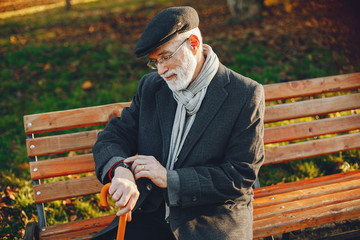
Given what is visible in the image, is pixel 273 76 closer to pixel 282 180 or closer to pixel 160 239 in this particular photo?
pixel 282 180

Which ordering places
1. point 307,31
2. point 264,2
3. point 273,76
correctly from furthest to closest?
point 264,2
point 307,31
point 273,76

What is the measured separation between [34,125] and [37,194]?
1.98 feet

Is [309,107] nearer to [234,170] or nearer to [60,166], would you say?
[234,170]

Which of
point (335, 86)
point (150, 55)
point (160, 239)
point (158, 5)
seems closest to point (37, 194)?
point (160, 239)

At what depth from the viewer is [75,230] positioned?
281 cm

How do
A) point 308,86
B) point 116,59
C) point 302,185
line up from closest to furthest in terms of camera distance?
point 302,185
point 308,86
point 116,59

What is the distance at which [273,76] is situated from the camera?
5484 millimetres

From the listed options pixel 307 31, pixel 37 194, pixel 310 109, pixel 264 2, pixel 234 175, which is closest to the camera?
pixel 234 175

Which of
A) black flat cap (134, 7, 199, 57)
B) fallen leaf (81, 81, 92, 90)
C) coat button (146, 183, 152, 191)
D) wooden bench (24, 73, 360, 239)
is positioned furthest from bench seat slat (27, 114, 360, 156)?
fallen leaf (81, 81, 92, 90)

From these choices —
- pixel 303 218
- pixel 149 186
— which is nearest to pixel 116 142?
pixel 149 186

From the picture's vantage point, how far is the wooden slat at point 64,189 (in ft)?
9.86

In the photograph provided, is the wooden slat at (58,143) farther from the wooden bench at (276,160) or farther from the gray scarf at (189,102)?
the gray scarf at (189,102)

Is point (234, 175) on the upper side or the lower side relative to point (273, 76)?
upper

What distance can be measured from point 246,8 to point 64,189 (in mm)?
5725
